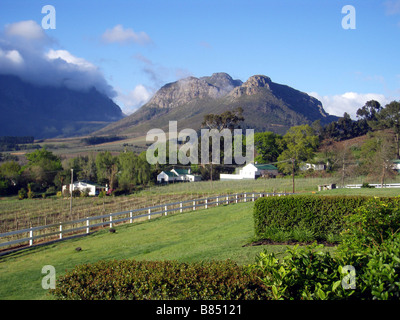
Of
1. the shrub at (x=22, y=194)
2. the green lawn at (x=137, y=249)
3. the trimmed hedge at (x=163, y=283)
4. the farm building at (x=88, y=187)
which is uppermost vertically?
the trimmed hedge at (x=163, y=283)

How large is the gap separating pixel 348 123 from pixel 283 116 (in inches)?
3192

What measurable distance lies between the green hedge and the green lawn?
97 cm

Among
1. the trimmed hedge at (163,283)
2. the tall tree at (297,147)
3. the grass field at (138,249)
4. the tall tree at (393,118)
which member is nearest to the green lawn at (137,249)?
the grass field at (138,249)

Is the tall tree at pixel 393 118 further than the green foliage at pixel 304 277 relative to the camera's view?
Yes

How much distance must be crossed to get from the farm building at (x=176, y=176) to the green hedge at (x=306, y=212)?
74.2 meters

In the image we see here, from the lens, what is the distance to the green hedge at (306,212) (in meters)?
12.0

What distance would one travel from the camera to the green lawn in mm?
10664

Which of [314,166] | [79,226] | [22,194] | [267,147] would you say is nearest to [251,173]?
[314,166]

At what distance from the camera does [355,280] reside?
5.11m

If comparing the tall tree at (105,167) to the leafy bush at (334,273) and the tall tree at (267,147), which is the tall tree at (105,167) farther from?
the leafy bush at (334,273)

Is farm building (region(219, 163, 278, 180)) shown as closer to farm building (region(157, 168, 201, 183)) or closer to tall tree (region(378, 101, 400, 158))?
farm building (region(157, 168, 201, 183))

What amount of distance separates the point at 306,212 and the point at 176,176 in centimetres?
7781
